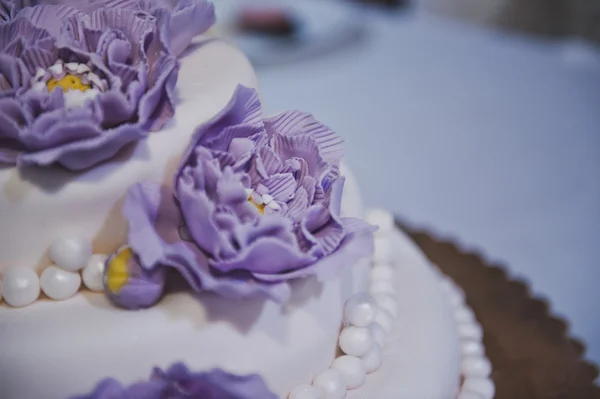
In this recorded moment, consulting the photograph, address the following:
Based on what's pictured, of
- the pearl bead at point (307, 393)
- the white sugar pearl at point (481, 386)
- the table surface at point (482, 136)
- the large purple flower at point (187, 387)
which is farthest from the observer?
the table surface at point (482, 136)

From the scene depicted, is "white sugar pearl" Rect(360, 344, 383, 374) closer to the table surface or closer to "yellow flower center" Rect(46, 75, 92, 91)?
"yellow flower center" Rect(46, 75, 92, 91)

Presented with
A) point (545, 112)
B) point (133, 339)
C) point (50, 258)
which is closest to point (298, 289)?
point (133, 339)

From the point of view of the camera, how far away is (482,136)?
2482 mm

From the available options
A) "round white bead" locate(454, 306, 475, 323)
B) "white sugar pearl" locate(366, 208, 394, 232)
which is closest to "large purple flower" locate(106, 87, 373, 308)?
"white sugar pearl" locate(366, 208, 394, 232)

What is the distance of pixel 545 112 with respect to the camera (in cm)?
263

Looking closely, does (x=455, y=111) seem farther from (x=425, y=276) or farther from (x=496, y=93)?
(x=425, y=276)

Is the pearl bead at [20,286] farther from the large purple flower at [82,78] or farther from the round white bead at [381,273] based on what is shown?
the round white bead at [381,273]

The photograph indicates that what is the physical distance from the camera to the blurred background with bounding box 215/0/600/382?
2.06 metres

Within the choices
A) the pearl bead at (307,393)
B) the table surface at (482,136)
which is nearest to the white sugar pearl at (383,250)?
the pearl bead at (307,393)

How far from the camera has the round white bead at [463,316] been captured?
4.42 feet

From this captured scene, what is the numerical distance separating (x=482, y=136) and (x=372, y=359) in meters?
1.64

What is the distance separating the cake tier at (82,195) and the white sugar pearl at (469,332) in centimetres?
67

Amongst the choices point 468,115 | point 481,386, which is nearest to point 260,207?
point 481,386

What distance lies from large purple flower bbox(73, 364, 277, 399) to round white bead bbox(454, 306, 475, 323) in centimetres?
62
